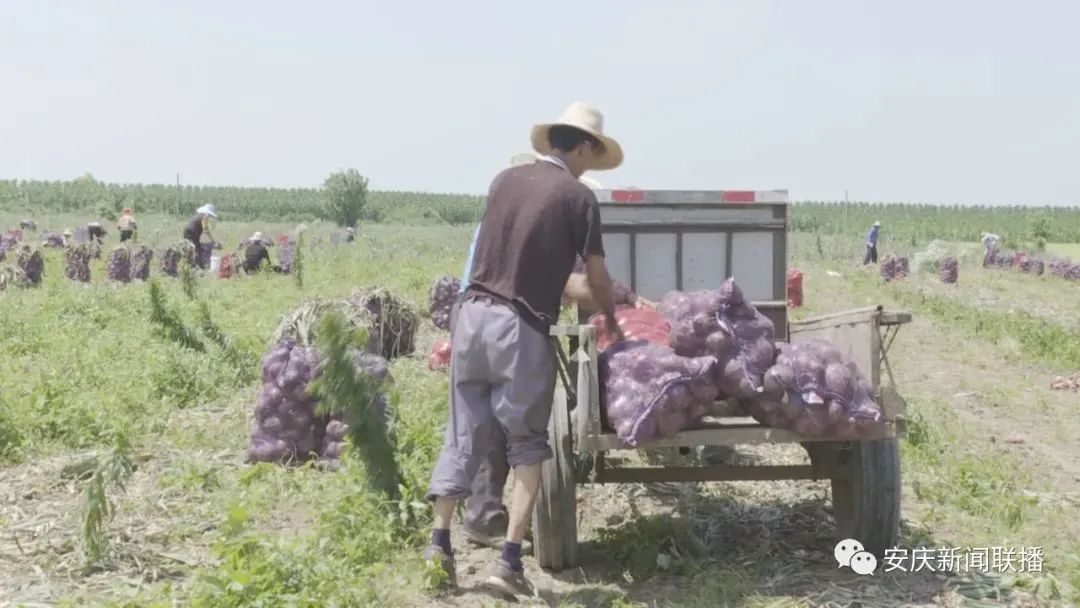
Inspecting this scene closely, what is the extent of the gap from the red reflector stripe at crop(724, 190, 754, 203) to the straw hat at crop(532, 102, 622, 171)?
6.33 ft

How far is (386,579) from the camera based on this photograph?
4.60 meters

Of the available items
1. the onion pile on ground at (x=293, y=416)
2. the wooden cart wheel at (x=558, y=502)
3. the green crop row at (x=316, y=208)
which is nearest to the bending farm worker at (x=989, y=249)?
the green crop row at (x=316, y=208)

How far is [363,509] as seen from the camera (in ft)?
17.1

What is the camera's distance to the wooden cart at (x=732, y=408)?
454cm

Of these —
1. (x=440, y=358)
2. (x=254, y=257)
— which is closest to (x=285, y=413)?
(x=440, y=358)

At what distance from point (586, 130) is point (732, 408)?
1312mm

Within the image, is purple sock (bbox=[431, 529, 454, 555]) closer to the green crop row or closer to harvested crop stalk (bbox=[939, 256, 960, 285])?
harvested crop stalk (bbox=[939, 256, 960, 285])

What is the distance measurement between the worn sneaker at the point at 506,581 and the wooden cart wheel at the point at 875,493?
5.04 ft

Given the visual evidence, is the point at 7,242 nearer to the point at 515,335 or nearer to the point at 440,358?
the point at 440,358

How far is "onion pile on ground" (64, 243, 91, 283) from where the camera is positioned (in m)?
19.2

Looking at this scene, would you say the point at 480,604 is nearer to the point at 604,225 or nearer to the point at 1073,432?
the point at 604,225

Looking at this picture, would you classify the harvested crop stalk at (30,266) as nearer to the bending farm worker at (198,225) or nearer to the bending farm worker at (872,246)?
the bending farm worker at (198,225)

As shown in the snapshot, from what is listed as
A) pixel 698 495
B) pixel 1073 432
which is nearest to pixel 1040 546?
pixel 698 495

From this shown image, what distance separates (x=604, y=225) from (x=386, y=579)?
2.96 metres
